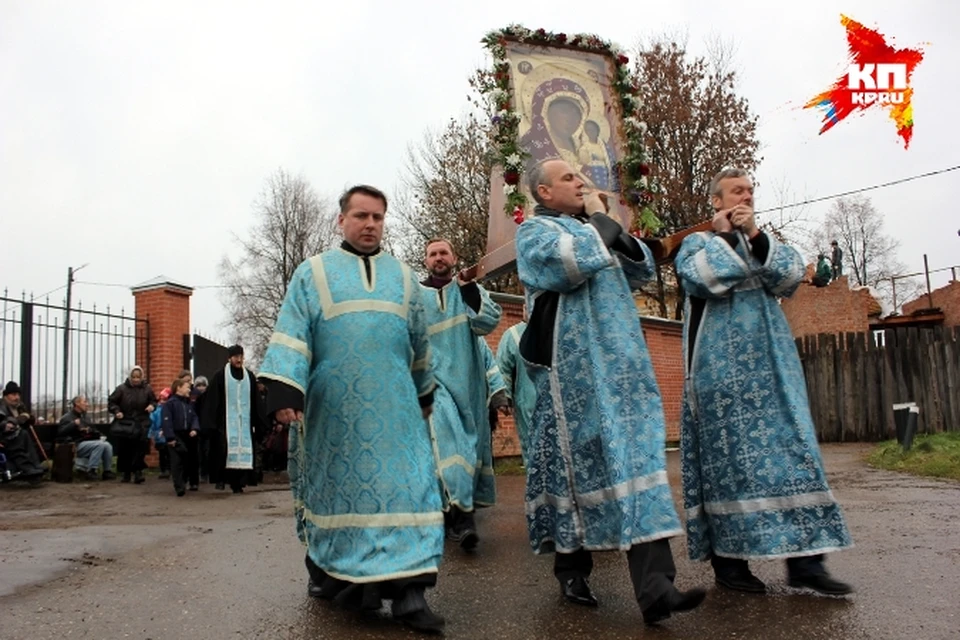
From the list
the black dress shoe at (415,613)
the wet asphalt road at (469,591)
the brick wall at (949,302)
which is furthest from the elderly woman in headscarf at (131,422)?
the brick wall at (949,302)

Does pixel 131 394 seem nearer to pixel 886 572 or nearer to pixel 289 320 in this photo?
pixel 289 320

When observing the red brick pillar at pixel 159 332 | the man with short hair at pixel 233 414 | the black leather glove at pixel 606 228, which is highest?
the red brick pillar at pixel 159 332

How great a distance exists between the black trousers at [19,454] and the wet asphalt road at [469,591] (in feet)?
15.9

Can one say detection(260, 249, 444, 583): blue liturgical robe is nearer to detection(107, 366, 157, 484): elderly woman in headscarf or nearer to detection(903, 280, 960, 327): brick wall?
detection(107, 366, 157, 484): elderly woman in headscarf

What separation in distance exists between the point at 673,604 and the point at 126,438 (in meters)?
10.7

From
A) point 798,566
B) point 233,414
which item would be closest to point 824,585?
point 798,566

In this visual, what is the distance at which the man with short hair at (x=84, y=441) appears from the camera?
1240 cm

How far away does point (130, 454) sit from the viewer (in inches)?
495

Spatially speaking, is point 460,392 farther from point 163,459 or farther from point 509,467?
point 163,459

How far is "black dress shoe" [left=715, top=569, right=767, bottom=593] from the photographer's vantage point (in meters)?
4.01

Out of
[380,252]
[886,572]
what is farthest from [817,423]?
[380,252]

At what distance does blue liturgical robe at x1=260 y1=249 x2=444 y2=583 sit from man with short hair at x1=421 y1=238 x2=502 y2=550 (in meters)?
2.01

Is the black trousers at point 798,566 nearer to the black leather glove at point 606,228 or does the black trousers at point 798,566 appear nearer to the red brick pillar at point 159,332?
the black leather glove at point 606,228

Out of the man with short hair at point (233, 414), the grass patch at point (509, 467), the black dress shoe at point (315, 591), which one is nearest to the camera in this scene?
the black dress shoe at point (315, 591)
